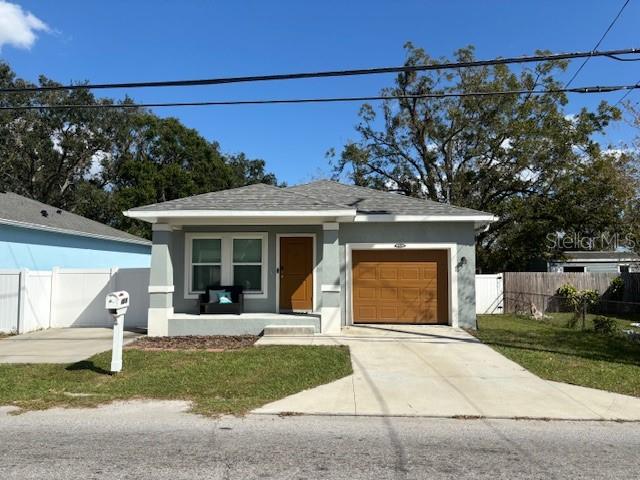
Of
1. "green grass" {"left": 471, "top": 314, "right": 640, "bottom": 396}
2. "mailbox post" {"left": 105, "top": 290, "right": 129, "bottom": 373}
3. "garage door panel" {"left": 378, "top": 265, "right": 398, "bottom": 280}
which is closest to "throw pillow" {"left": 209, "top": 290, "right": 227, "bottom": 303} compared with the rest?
"garage door panel" {"left": 378, "top": 265, "right": 398, "bottom": 280}

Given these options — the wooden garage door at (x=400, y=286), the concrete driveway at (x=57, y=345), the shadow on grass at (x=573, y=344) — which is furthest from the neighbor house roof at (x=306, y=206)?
the shadow on grass at (x=573, y=344)

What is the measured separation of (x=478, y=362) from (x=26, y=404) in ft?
24.0

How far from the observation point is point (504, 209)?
27688mm

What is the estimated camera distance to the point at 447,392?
749 centimetres

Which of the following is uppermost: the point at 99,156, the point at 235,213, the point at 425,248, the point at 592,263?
the point at 99,156

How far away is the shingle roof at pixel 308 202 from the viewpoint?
1257cm

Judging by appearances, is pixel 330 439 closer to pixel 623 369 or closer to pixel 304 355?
pixel 304 355

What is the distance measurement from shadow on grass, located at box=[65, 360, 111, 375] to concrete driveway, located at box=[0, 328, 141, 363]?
1.32 ft

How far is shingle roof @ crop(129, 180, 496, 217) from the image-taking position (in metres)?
12.6

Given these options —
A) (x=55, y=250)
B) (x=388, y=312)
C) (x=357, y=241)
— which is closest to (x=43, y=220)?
(x=55, y=250)

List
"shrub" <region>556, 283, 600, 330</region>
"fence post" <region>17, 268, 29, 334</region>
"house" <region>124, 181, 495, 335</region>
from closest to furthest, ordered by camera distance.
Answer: "house" <region>124, 181, 495, 335</region> < "fence post" <region>17, 268, 29, 334</region> < "shrub" <region>556, 283, 600, 330</region>

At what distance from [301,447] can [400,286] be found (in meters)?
9.74

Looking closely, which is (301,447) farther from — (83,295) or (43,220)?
(43,220)

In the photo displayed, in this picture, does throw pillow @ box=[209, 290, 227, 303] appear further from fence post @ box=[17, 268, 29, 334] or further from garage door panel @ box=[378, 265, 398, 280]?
fence post @ box=[17, 268, 29, 334]
